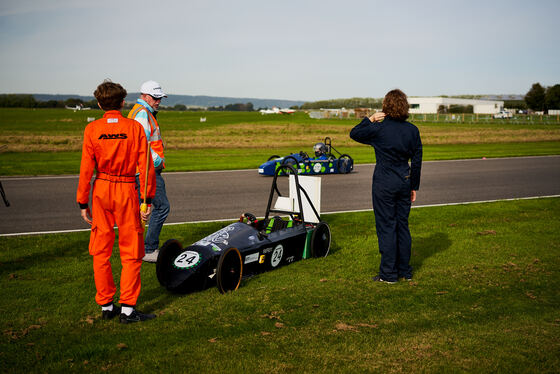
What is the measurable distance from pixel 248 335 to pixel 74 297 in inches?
87.7

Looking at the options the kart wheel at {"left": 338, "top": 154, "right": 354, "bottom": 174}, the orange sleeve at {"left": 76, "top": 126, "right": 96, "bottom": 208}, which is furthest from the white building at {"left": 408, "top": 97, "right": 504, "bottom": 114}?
the orange sleeve at {"left": 76, "top": 126, "right": 96, "bottom": 208}

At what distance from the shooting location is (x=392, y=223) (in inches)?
230

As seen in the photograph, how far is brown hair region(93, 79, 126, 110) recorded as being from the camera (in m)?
4.48

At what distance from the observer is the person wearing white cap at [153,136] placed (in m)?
6.13

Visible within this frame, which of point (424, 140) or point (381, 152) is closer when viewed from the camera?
point (381, 152)

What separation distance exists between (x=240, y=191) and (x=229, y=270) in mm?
7904

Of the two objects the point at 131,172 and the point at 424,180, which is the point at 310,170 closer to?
the point at 424,180

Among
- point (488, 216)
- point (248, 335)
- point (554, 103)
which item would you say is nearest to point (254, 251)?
point (248, 335)

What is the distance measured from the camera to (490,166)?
1966 cm

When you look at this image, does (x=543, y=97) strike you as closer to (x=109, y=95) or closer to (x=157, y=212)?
(x=157, y=212)

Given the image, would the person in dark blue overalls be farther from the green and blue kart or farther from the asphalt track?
the green and blue kart

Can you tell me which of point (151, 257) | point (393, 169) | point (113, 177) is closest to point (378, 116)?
point (393, 169)

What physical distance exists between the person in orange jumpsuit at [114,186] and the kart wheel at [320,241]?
2917 mm

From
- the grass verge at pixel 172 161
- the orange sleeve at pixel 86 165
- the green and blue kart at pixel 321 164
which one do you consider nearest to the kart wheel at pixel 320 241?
the orange sleeve at pixel 86 165
